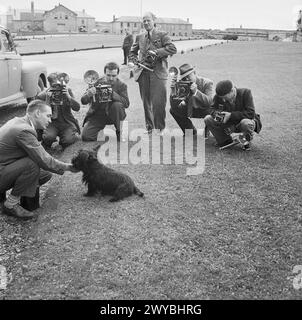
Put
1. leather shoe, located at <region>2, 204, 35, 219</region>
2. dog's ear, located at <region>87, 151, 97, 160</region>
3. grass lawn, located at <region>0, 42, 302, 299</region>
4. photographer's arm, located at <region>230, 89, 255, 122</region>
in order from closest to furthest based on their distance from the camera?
grass lawn, located at <region>0, 42, 302, 299</region>, leather shoe, located at <region>2, 204, 35, 219</region>, dog's ear, located at <region>87, 151, 97, 160</region>, photographer's arm, located at <region>230, 89, 255, 122</region>

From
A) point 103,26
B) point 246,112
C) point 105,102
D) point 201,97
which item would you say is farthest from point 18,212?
point 103,26

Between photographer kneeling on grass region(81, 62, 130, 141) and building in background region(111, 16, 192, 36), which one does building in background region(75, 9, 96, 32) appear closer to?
building in background region(111, 16, 192, 36)

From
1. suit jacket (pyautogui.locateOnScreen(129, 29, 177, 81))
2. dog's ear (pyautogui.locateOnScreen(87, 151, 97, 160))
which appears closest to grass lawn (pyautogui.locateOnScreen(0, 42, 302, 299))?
dog's ear (pyautogui.locateOnScreen(87, 151, 97, 160))

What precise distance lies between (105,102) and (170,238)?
12.2ft

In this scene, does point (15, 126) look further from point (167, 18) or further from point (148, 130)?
point (167, 18)

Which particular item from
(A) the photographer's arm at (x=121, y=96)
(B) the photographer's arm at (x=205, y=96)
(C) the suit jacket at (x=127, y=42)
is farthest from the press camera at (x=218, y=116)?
(C) the suit jacket at (x=127, y=42)

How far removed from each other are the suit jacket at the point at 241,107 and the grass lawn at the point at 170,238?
684 mm

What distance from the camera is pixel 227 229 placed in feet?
13.4

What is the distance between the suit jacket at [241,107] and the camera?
6.38 meters

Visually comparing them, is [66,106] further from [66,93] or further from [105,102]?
[105,102]

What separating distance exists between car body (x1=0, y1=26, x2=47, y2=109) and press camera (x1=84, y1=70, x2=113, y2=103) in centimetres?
295

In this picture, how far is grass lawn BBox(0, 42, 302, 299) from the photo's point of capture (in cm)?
317
